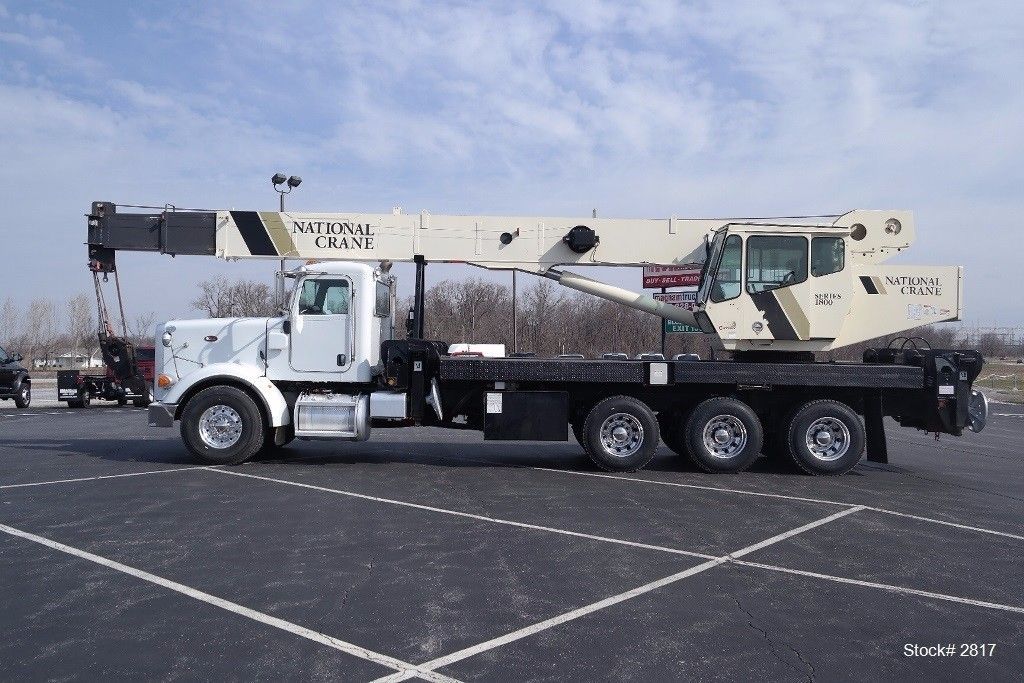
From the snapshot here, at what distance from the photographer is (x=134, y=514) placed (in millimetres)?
8172

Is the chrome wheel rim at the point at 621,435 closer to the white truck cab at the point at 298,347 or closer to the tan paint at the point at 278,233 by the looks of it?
the white truck cab at the point at 298,347

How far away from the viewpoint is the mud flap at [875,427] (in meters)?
11.2

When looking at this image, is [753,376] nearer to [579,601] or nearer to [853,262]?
[853,262]

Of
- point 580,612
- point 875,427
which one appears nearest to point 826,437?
point 875,427

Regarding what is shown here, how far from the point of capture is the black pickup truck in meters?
25.2

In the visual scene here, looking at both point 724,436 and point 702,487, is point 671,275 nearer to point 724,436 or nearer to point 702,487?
point 724,436

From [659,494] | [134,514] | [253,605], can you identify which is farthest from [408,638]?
[659,494]

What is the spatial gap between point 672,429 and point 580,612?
268 inches

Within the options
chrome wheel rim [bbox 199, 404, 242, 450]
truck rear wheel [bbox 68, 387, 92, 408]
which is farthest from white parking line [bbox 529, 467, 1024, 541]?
truck rear wheel [bbox 68, 387, 92, 408]

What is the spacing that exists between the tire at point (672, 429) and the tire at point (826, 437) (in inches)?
59.4

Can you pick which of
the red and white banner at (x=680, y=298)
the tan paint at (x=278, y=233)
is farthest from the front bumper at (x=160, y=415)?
the red and white banner at (x=680, y=298)

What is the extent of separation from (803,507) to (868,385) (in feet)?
9.68

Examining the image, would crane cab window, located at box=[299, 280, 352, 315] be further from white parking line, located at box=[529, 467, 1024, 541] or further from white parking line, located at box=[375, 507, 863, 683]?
white parking line, located at box=[375, 507, 863, 683]

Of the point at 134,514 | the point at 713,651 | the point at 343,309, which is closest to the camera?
the point at 713,651
